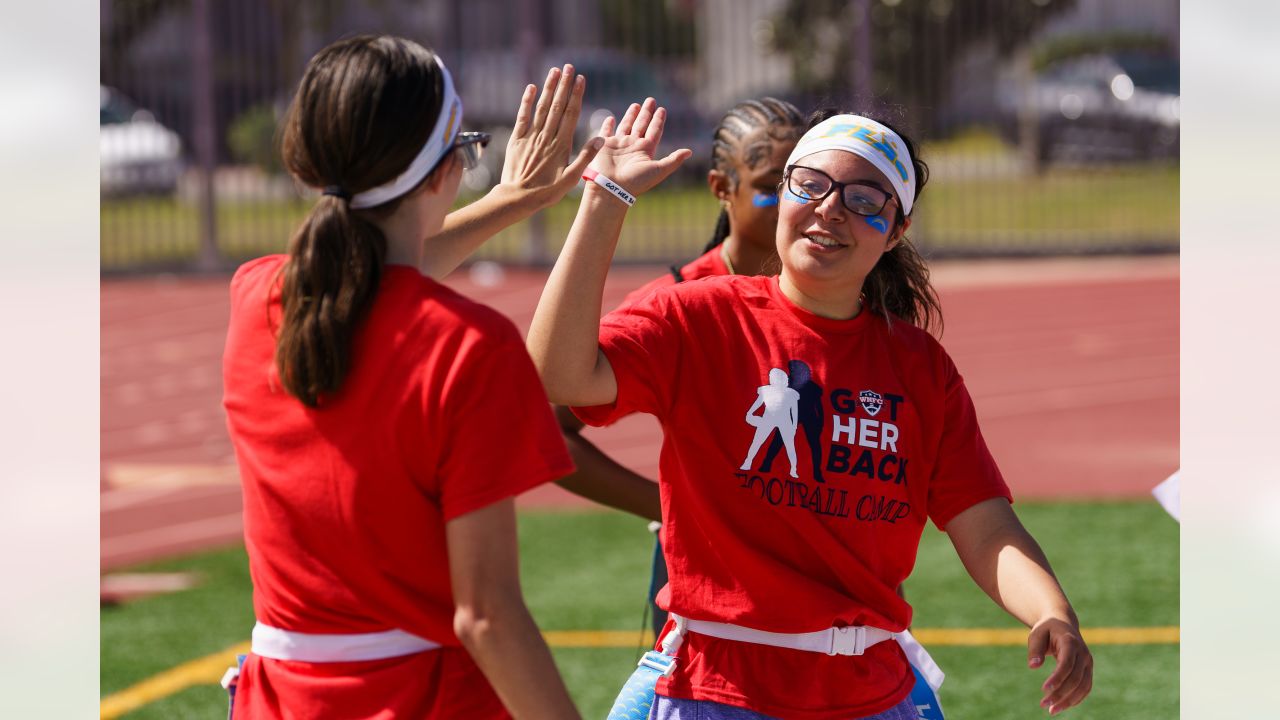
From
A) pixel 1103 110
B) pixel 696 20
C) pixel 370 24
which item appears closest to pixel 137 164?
pixel 370 24

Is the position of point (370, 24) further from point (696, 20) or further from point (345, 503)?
point (345, 503)

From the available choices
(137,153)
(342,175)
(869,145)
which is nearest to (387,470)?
(342,175)

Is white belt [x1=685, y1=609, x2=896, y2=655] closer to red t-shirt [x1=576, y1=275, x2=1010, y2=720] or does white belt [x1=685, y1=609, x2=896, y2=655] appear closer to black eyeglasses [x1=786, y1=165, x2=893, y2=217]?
red t-shirt [x1=576, y1=275, x2=1010, y2=720]

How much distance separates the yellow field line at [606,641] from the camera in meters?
5.96

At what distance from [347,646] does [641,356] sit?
737 mm

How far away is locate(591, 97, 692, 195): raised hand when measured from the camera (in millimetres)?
2475

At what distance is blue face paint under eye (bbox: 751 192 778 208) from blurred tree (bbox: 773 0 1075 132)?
1423cm

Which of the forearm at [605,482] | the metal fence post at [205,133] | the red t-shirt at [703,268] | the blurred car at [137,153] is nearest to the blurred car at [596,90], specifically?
the metal fence post at [205,133]

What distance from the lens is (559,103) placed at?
2732mm

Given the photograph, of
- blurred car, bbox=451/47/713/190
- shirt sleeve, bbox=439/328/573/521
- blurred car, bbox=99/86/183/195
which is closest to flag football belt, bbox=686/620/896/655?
shirt sleeve, bbox=439/328/573/521

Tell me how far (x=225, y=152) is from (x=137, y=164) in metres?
1.53

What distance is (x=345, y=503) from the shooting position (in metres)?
2.01

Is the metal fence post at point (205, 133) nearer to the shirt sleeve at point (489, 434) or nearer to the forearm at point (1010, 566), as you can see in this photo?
the forearm at point (1010, 566)

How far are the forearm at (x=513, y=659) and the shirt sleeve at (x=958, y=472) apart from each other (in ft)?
3.18
